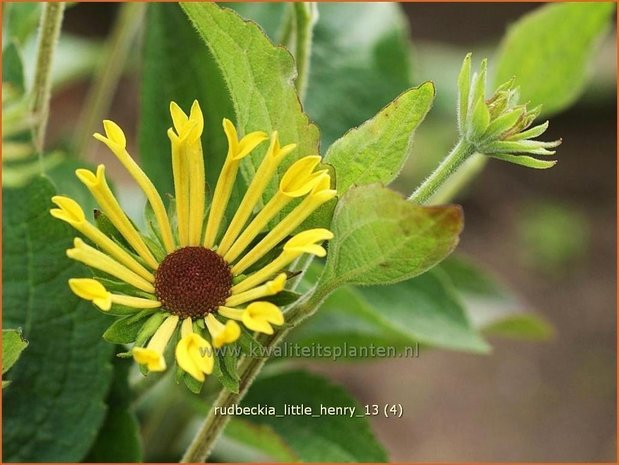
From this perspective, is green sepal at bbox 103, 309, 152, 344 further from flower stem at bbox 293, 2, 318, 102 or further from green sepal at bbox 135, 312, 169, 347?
flower stem at bbox 293, 2, 318, 102

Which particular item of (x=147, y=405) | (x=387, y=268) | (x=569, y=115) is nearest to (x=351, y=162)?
(x=387, y=268)

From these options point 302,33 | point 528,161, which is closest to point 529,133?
point 528,161

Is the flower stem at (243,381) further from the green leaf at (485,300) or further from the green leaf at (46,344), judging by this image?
the green leaf at (485,300)

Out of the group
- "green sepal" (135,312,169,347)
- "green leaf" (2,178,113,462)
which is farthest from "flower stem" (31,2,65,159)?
"green sepal" (135,312,169,347)

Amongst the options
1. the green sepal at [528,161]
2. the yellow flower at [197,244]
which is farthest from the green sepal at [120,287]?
the green sepal at [528,161]

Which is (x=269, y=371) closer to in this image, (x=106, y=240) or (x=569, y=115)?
(x=106, y=240)

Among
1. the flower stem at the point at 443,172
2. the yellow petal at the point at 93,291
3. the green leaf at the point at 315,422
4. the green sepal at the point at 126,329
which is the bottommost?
the green leaf at the point at 315,422
